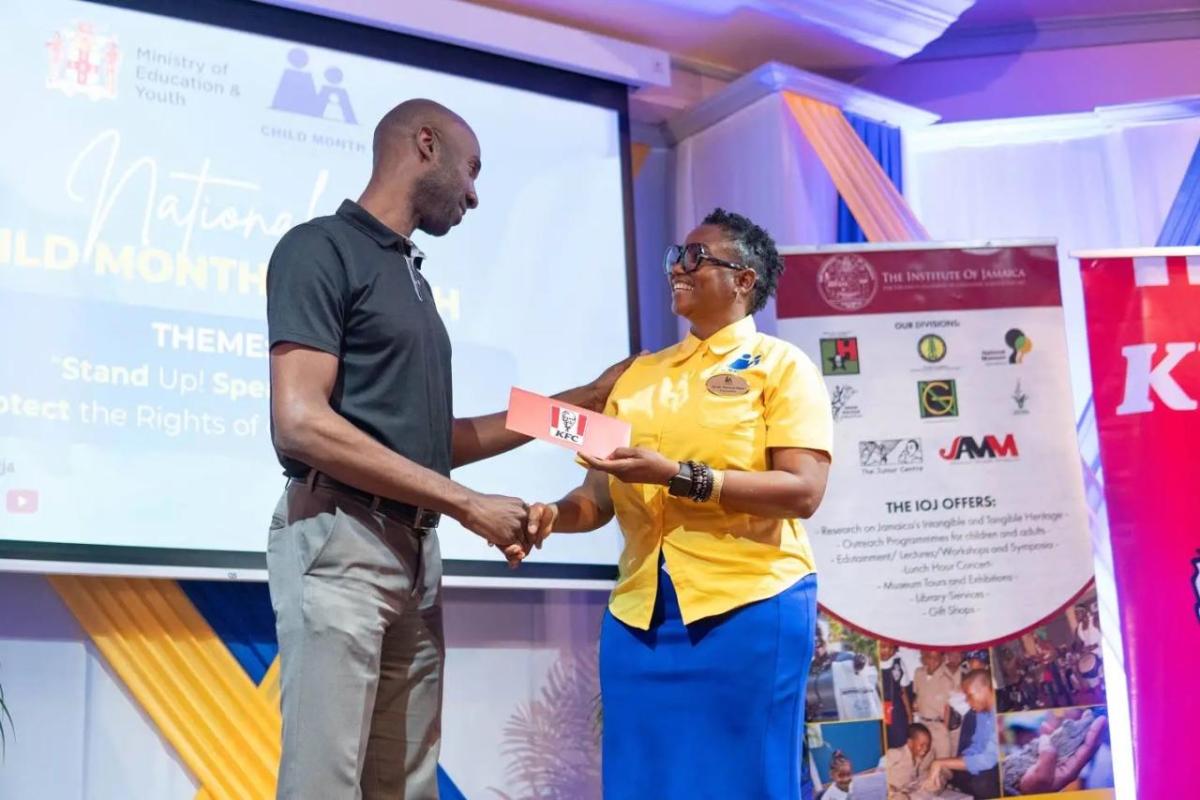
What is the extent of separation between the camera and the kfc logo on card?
234 cm

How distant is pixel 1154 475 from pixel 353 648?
3026 millimetres

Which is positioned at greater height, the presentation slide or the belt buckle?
the presentation slide

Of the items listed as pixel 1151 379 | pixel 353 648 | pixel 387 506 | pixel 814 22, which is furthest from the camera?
pixel 814 22

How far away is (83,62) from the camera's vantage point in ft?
11.6

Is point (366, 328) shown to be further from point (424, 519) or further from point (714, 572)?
point (714, 572)

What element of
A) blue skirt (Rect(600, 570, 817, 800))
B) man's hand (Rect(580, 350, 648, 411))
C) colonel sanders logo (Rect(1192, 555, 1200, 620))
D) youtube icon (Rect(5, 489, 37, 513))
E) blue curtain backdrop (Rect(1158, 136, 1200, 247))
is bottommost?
blue skirt (Rect(600, 570, 817, 800))

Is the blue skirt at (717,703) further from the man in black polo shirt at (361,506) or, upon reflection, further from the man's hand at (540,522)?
the man in black polo shirt at (361,506)

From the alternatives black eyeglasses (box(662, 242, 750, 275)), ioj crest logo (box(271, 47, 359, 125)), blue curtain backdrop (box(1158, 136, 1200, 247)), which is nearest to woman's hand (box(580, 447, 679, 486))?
black eyeglasses (box(662, 242, 750, 275))

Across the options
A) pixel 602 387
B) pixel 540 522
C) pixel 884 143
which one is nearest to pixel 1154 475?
pixel 884 143

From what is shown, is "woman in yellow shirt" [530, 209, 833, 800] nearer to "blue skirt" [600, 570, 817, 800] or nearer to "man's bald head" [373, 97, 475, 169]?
"blue skirt" [600, 570, 817, 800]

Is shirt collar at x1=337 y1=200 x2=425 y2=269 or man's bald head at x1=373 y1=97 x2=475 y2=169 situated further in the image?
man's bald head at x1=373 y1=97 x2=475 y2=169

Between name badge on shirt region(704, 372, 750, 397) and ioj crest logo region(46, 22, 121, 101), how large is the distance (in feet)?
6.66

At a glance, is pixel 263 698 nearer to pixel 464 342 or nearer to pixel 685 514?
pixel 464 342

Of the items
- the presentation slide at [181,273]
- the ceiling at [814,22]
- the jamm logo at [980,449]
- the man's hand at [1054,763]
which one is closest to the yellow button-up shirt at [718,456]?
the presentation slide at [181,273]
